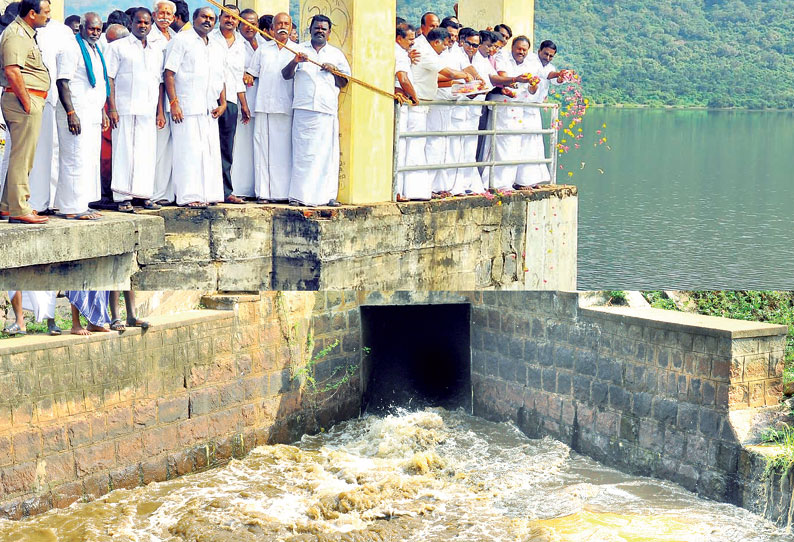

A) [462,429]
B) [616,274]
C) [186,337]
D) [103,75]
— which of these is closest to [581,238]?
[616,274]

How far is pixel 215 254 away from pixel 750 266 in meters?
21.5

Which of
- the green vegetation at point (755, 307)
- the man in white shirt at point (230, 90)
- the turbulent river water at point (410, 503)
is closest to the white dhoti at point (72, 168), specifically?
the man in white shirt at point (230, 90)

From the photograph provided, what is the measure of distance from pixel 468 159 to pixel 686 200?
27.8m

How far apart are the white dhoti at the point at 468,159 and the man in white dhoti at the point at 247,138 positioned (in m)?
2.21

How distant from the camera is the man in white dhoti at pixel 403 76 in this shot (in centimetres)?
1078

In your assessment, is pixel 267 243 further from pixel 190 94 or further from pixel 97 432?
pixel 97 432

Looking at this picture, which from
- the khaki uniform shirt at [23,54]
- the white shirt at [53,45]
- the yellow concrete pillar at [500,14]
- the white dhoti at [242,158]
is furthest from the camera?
the yellow concrete pillar at [500,14]

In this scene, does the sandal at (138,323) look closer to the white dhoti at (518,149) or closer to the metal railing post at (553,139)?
the white dhoti at (518,149)

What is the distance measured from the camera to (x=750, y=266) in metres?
28.8

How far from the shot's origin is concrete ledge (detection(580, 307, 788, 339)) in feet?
32.2

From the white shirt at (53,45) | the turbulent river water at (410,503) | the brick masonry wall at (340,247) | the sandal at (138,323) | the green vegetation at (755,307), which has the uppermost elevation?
the white shirt at (53,45)

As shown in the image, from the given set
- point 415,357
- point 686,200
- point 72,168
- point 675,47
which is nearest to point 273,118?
point 72,168

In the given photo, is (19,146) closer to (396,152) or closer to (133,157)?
(133,157)

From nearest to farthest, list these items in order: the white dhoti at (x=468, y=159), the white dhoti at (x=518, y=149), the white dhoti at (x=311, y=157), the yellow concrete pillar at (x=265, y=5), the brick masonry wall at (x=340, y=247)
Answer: the brick masonry wall at (x=340, y=247), the white dhoti at (x=311, y=157), the white dhoti at (x=468, y=159), the white dhoti at (x=518, y=149), the yellow concrete pillar at (x=265, y=5)
